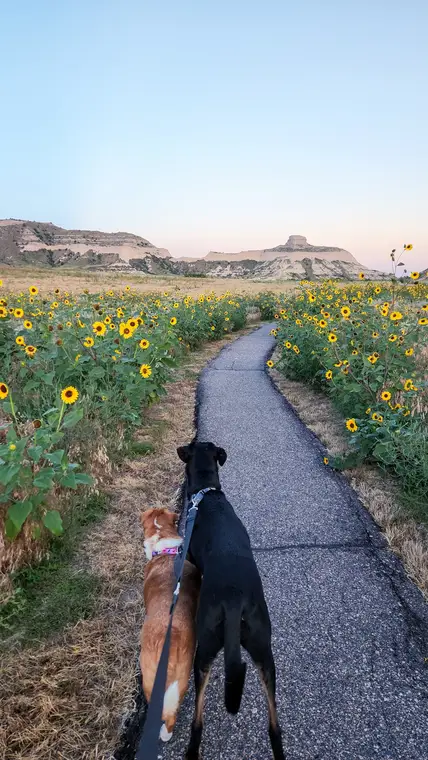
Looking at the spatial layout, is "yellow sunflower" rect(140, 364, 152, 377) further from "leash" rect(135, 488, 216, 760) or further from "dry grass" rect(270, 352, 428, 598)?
"leash" rect(135, 488, 216, 760)

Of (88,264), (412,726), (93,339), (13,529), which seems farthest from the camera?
(88,264)

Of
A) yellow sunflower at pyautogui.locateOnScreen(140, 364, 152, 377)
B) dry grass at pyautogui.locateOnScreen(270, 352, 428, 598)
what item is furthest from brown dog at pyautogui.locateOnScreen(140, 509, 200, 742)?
yellow sunflower at pyautogui.locateOnScreen(140, 364, 152, 377)

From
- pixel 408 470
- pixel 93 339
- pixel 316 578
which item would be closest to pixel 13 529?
pixel 316 578

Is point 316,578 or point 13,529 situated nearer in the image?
point 13,529

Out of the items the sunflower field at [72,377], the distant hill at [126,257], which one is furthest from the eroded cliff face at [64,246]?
the sunflower field at [72,377]

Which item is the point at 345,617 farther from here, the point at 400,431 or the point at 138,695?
the point at 400,431

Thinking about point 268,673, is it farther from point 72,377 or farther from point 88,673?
point 72,377

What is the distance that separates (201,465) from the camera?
3.13 meters

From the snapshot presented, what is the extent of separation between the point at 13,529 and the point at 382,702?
213 cm

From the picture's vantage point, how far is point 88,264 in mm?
129125

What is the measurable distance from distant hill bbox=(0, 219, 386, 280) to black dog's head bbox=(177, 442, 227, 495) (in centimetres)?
11469

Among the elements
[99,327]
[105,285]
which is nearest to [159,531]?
[99,327]

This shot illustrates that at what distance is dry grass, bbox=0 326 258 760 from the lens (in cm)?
187

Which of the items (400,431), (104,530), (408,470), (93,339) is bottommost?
(104,530)
